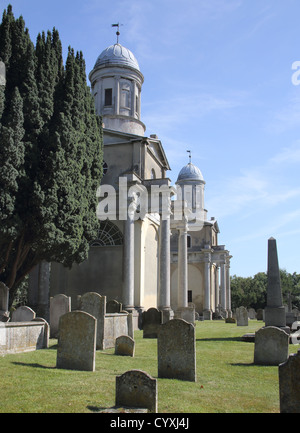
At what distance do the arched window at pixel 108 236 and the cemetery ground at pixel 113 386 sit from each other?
1432 cm

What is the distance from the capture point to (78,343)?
31.2 feet

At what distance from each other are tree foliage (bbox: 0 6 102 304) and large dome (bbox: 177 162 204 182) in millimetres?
35299

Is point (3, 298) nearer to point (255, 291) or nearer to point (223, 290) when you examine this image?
point (223, 290)

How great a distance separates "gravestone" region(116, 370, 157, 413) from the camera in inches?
235

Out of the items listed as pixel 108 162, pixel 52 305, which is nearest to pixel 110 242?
pixel 108 162

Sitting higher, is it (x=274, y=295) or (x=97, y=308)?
(x=274, y=295)

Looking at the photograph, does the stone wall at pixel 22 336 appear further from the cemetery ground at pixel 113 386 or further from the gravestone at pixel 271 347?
the gravestone at pixel 271 347

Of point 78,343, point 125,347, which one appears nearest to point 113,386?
point 78,343

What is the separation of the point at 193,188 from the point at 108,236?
94.0 ft

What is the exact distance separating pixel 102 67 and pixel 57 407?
2764 centimetres

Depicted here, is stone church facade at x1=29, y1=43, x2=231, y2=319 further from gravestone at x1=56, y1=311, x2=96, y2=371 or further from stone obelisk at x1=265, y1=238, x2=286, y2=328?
gravestone at x1=56, y1=311, x2=96, y2=371

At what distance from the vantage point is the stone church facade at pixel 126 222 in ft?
79.3

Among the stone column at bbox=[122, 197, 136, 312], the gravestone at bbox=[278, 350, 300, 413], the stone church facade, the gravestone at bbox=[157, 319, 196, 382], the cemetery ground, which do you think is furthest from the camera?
the stone church facade

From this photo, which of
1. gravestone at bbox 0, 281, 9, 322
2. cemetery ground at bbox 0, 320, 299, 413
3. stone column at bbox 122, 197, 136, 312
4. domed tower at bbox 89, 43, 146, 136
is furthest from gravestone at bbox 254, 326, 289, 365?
domed tower at bbox 89, 43, 146, 136
